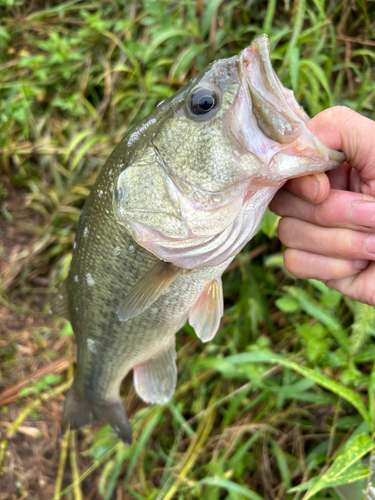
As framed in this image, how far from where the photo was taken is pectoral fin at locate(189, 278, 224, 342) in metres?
1.33

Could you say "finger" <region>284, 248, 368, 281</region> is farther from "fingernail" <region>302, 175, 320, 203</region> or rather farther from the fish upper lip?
the fish upper lip

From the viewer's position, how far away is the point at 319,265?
1333 millimetres

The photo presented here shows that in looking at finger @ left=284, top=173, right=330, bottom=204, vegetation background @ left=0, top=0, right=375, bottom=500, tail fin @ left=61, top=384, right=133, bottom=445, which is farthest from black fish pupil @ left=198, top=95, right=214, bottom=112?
tail fin @ left=61, top=384, right=133, bottom=445

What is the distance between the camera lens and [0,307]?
2867 millimetres

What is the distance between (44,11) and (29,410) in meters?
3.36

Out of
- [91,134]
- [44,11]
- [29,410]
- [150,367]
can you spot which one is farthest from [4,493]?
[44,11]

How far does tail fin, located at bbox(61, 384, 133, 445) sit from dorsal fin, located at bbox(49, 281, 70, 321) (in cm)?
44

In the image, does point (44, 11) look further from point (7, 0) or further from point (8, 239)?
point (8, 239)

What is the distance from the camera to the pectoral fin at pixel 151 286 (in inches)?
45.4

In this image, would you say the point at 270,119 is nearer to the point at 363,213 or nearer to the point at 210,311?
the point at 363,213

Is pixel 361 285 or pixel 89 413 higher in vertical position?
pixel 361 285

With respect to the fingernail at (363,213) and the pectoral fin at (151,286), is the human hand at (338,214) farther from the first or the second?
the pectoral fin at (151,286)

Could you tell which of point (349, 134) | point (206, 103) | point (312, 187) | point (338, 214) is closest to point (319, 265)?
point (338, 214)

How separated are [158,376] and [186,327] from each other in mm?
363
